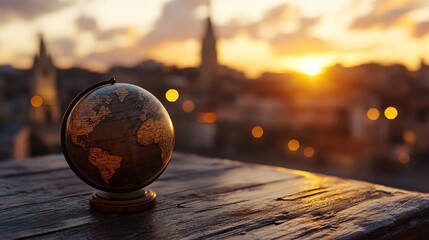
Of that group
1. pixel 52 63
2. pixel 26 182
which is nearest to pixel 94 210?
pixel 26 182

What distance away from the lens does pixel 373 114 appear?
1329 inches

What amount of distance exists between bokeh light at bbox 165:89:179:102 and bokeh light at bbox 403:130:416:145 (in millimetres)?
24595

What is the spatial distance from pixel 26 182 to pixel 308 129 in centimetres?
3481

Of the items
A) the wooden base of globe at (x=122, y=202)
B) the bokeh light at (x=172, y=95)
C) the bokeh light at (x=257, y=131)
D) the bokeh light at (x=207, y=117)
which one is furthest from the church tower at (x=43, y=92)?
the wooden base of globe at (x=122, y=202)

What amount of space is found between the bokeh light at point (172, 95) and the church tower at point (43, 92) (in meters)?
12.0

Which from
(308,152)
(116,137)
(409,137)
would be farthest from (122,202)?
(409,137)

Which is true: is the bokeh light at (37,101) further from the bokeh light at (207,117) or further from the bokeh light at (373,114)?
the bokeh light at (373,114)

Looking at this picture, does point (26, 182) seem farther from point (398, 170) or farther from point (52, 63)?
point (52, 63)

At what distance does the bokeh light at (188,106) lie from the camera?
4630 centimetres

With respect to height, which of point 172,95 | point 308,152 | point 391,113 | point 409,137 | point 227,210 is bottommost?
point 308,152

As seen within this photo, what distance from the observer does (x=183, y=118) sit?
43969 mm

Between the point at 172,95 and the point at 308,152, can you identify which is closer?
the point at 308,152

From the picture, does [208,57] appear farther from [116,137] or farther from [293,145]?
[116,137]

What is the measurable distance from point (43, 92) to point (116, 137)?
4469cm
